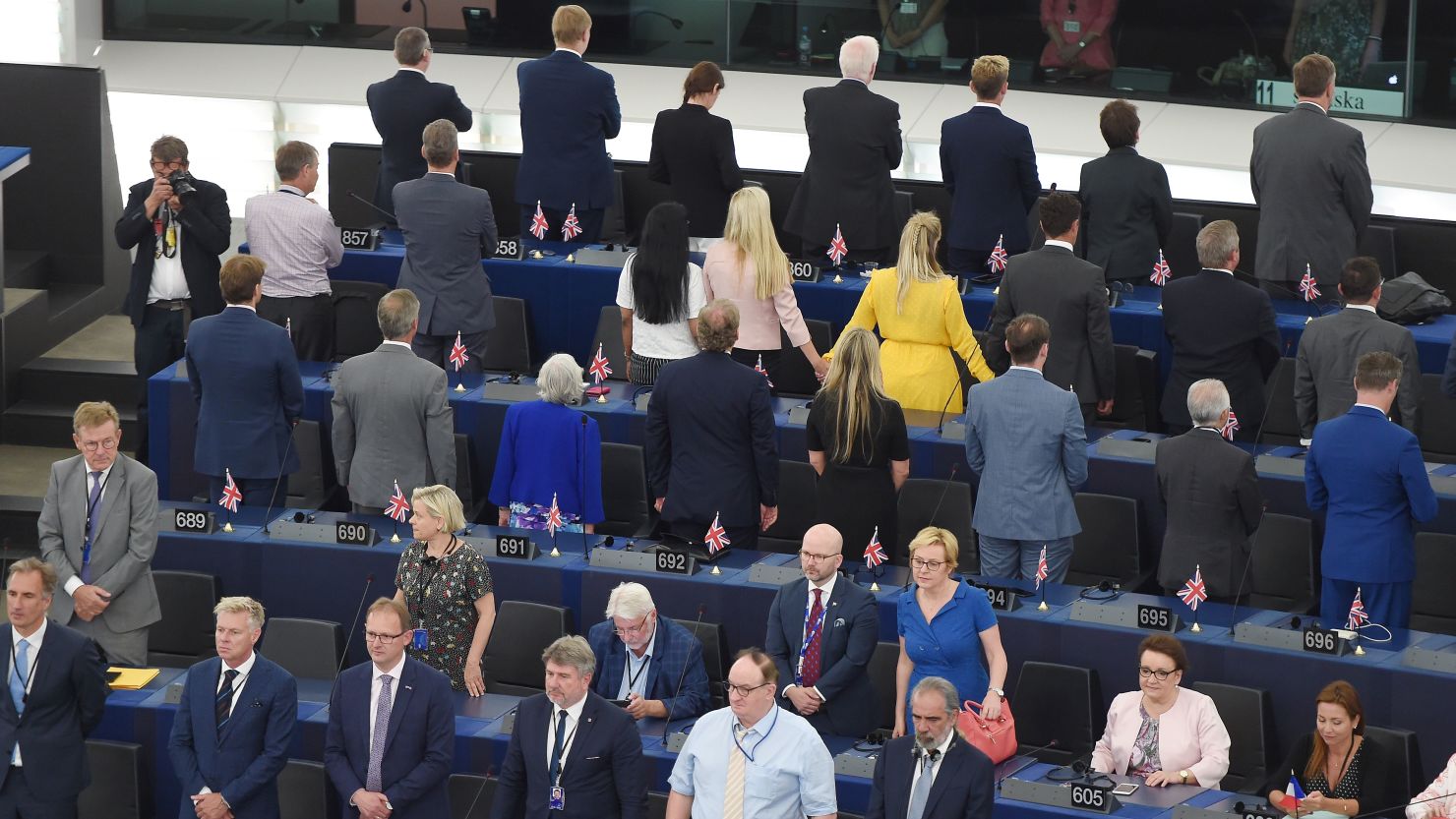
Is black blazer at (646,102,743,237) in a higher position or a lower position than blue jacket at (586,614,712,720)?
higher

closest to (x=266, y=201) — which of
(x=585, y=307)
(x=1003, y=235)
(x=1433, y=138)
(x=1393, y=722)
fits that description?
(x=585, y=307)

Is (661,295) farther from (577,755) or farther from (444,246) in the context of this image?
(577,755)

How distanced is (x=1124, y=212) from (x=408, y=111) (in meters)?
3.17

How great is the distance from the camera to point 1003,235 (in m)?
9.45

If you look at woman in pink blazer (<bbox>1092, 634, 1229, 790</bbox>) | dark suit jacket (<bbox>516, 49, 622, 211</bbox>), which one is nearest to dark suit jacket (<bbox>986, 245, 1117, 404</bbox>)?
woman in pink blazer (<bbox>1092, 634, 1229, 790</bbox>)

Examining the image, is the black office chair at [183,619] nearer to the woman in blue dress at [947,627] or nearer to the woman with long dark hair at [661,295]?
the woman with long dark hair at [661,295]

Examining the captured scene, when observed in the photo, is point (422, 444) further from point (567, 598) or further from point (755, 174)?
point (755, 174)

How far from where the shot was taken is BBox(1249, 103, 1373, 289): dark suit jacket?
29.6ft

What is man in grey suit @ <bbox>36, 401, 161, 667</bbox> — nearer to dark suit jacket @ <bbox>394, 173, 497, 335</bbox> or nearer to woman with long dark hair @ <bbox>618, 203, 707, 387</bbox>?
dark suit jacket @ <bbox>394, 173, 497, 335</bbox>

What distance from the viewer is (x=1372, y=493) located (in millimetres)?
7211

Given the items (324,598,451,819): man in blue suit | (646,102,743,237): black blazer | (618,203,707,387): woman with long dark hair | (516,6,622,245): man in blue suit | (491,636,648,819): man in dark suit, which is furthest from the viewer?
(516,6,622,245): man in blue suit

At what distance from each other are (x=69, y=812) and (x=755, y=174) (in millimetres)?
4893

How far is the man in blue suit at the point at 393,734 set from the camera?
671 centimetres

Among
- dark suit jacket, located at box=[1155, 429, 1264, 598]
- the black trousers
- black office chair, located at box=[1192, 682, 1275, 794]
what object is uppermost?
the black trousers
